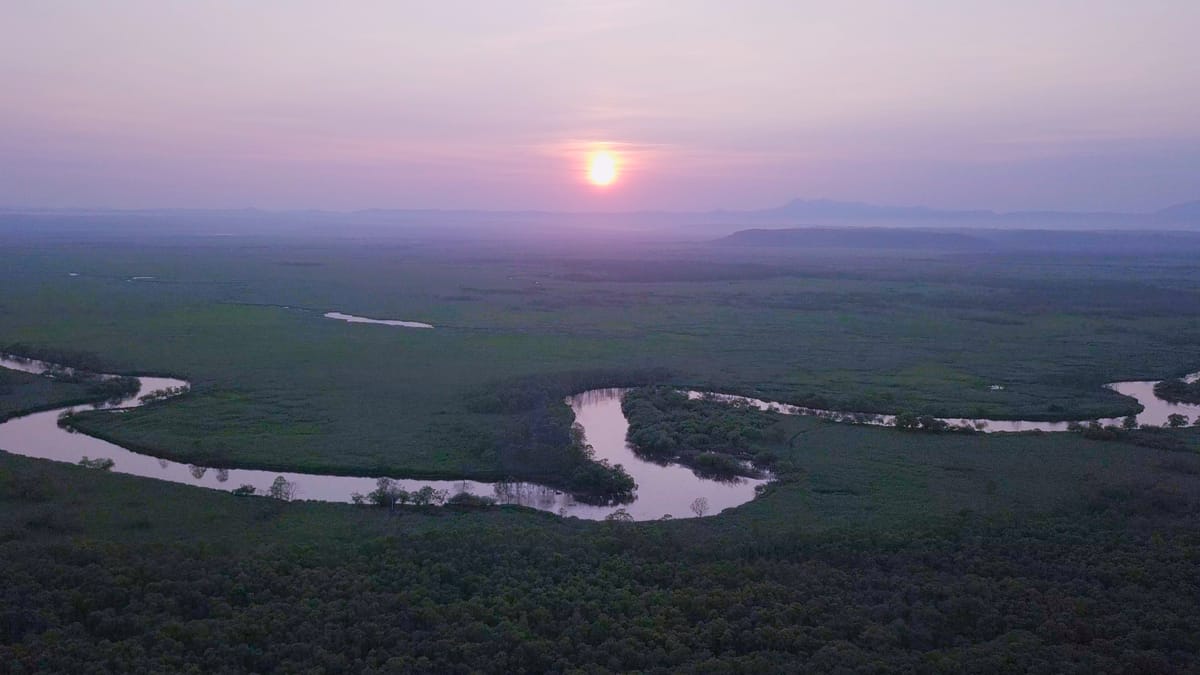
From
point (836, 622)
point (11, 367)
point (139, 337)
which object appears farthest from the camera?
point (139, 337)

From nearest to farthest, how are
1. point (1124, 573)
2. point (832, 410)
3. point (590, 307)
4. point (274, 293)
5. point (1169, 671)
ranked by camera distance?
point (1169, 671) < point (1124, 573) < point (832, 410) < point (590, 307) < point (274, 293)

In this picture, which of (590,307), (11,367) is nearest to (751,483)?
(11,367)

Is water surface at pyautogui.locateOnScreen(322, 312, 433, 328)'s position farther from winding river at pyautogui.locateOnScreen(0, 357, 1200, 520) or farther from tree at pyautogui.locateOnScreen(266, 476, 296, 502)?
tree at pyautogui.locateOnScreen(266, 476, 296, 502)

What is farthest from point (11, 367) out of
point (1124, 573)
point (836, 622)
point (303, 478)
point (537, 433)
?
point (1124, 573)

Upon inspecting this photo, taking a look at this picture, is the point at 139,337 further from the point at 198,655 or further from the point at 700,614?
the point at 700,614

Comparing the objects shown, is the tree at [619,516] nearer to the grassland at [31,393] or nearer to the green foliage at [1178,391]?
the grassland at [31,393]

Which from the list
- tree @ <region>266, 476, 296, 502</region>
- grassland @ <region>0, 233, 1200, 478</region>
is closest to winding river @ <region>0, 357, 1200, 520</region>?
tree @ <region>266, 476, 296, 502</region>

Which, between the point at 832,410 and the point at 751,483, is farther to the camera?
the point at 832,410
